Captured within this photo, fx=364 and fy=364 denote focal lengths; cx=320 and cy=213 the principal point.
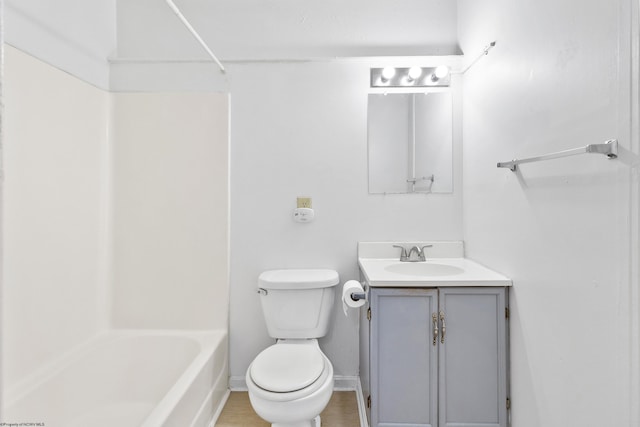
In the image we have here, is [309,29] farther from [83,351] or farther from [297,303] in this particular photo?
[83,351]

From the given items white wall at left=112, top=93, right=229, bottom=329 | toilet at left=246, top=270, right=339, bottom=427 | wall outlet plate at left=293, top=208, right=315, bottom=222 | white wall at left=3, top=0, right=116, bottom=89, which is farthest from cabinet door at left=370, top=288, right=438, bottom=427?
white wall at left=3, top=0, right=116, bottom=89

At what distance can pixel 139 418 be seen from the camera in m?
1.87

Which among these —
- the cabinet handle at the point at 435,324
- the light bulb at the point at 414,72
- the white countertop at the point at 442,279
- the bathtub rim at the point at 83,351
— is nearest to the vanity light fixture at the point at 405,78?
the light bulb at the point at 414,72

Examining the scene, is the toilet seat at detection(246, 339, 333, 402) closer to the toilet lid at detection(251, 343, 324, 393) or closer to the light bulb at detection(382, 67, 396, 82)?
the toilet lid at detection(251, 343, 324, 393)

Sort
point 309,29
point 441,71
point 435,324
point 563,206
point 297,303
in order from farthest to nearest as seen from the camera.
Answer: point 309,29 → point 441,71 → point 297,303 → point 435,324 → point 563,206

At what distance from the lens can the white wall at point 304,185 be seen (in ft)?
7.22

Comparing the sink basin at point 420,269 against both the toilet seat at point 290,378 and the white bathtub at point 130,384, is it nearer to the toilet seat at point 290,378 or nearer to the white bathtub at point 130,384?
the toilet seat at point 290,378

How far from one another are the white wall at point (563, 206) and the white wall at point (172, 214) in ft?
4.96

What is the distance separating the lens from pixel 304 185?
7.25 feet

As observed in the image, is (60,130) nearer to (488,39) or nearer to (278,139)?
(278,139)

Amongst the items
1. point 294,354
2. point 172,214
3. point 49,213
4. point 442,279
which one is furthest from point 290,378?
point 49,213

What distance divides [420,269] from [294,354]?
84cm

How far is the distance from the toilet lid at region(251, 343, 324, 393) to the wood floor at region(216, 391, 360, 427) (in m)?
0.45

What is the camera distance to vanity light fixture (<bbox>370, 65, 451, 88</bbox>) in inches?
84.5
